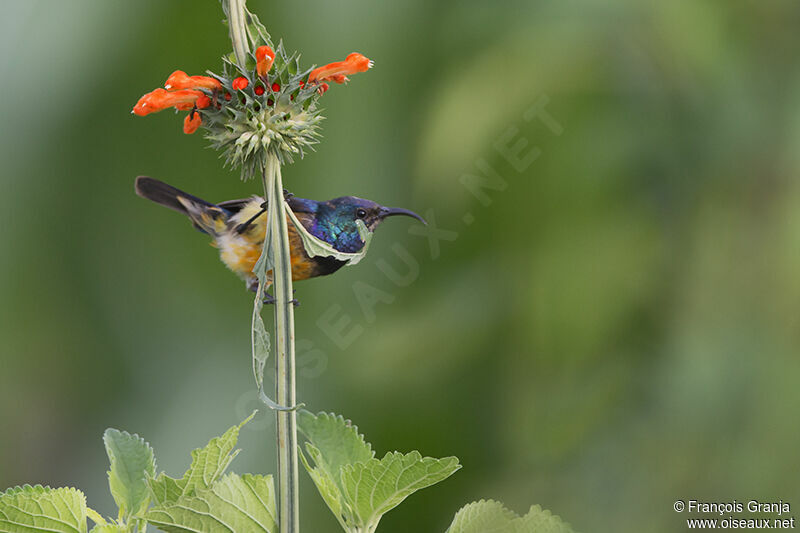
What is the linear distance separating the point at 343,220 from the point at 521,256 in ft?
1.57

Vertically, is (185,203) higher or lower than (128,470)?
higher

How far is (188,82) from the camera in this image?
439 millimetres

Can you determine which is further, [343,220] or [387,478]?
[343,220]

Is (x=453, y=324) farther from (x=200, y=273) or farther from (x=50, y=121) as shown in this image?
(x=50, y=121)

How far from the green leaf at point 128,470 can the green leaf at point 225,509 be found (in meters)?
0.08

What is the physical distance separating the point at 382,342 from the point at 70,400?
15.3 inches

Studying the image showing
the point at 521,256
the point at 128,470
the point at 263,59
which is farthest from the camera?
the point at 521,256

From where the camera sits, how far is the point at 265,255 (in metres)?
0.46

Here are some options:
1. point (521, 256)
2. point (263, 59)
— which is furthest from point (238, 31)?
point (521, 256)

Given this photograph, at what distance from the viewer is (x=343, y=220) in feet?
2.01

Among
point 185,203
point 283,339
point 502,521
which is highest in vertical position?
point 185,203

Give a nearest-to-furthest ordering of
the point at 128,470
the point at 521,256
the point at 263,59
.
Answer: the point at 263,59 < the point at 128,470 < the point at 521,256

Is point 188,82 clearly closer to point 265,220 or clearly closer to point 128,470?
point 265,220

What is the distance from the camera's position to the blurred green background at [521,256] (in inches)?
37.5
